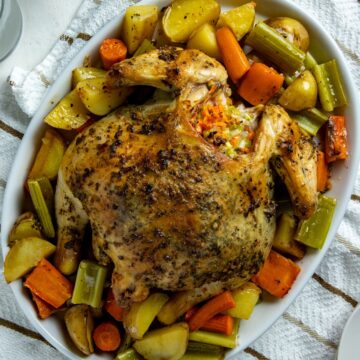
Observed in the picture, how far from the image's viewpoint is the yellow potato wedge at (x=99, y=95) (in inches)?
82.6

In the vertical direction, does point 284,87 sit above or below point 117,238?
above

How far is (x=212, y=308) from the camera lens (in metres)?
2.16

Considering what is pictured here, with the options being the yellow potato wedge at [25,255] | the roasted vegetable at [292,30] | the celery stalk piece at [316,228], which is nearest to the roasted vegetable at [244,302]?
the celery stalk piece at [316,228]

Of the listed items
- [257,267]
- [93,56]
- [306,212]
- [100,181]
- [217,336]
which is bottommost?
[217,336]

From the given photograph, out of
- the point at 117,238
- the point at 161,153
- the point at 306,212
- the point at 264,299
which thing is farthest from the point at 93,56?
the point at 264,299

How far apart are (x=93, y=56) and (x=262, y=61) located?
623 mm

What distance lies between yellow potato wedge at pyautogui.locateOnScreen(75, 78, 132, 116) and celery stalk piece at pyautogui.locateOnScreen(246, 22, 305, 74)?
0.49 m

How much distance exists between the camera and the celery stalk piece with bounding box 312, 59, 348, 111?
7.28 feet

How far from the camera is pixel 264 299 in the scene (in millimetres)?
2279

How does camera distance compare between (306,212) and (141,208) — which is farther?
(306,212)

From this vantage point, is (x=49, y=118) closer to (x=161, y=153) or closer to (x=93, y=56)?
(x=93, y=56)

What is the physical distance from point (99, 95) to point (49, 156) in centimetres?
29

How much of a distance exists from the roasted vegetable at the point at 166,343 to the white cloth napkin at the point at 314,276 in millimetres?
457

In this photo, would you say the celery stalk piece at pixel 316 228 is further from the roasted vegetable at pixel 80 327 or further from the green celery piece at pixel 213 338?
the roasted vegetable at pixel 80 327
